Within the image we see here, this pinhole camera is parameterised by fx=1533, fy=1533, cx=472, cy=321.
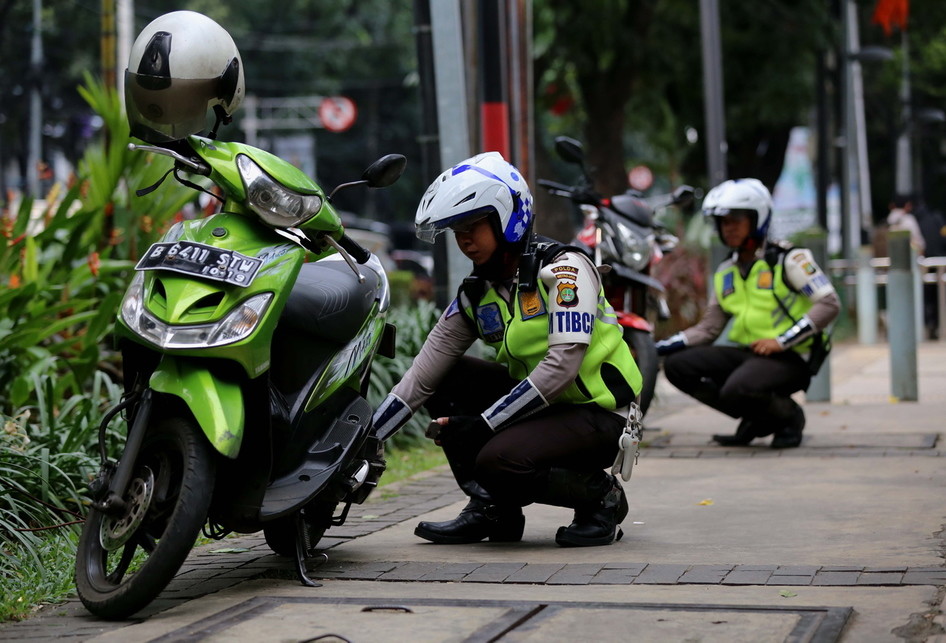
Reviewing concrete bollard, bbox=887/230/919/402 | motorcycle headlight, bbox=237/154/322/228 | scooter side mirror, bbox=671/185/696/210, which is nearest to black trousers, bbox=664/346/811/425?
scooter side mirror, bbox=671/185/696/210

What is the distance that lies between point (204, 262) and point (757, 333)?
4597mm

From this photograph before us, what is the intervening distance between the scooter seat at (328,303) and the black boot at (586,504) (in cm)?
99

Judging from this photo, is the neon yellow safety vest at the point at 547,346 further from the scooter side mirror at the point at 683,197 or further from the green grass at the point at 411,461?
the scooter side mirror at the point at 683,197

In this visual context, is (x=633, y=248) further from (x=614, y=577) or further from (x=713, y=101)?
(x=713, y=101)

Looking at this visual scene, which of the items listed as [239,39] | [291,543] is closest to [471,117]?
[291,543]

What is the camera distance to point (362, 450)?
511cm

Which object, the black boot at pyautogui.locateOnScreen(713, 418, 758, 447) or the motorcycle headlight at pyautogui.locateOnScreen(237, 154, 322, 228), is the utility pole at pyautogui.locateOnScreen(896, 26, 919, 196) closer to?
the black boot at pyautogui.locateOnScreen(713, 418, 758, 447)

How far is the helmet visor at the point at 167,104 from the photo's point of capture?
15.4 feet

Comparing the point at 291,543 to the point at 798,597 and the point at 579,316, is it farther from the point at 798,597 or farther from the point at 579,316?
the point at 798,597

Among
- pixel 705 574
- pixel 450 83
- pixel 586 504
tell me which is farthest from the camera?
pixel 450 83

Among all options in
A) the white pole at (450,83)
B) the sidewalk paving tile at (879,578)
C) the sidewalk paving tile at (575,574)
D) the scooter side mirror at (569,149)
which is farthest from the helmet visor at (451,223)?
the white pole at (450,83)

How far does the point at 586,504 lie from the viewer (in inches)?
217

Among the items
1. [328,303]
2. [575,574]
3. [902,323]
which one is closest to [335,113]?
[902,323]

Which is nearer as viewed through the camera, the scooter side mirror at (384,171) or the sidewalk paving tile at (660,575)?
the sidewalk paving tile at (660,575)
